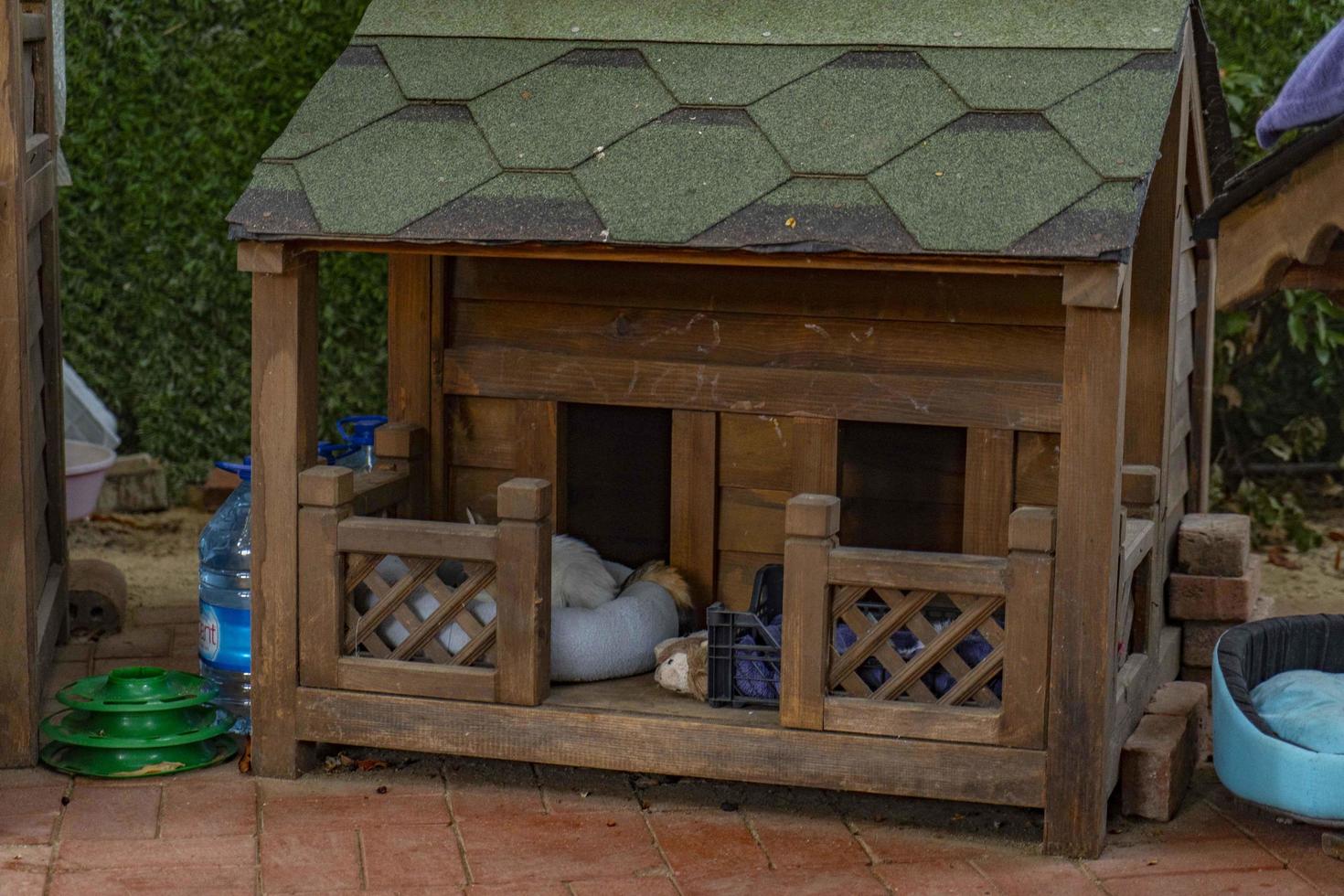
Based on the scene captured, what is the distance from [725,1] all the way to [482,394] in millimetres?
1336

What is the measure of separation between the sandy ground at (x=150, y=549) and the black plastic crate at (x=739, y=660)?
2.99 metres

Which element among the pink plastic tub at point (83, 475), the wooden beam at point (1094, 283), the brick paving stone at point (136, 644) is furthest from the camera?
the pink plastic tub at point (83, 475)

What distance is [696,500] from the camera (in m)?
5.22

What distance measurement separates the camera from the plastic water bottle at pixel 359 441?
227 inches

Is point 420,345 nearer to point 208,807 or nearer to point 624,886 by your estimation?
point 208,807

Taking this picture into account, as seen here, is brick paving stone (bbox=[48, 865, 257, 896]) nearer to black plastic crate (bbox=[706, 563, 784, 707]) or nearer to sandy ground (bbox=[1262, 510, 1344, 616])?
black plastic crate (bbox=[706, 563, 784, 707])

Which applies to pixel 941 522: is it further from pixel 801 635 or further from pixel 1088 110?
pixel 1088 110

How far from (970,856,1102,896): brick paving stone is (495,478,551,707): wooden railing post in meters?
1.19

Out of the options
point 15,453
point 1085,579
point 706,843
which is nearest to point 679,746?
point 706,843

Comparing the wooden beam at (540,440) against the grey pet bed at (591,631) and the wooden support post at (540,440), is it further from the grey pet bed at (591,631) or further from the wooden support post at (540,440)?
the grey pet bed at (591,631)

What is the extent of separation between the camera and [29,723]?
189 inches

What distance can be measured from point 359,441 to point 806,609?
2106 millimetres

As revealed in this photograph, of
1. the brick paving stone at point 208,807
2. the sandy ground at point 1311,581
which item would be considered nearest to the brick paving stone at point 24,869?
the brick paving stone at point 208,807

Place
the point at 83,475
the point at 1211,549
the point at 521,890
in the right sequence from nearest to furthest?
the point at 521,890 < the point at 1211,549 < the point at 83,475
